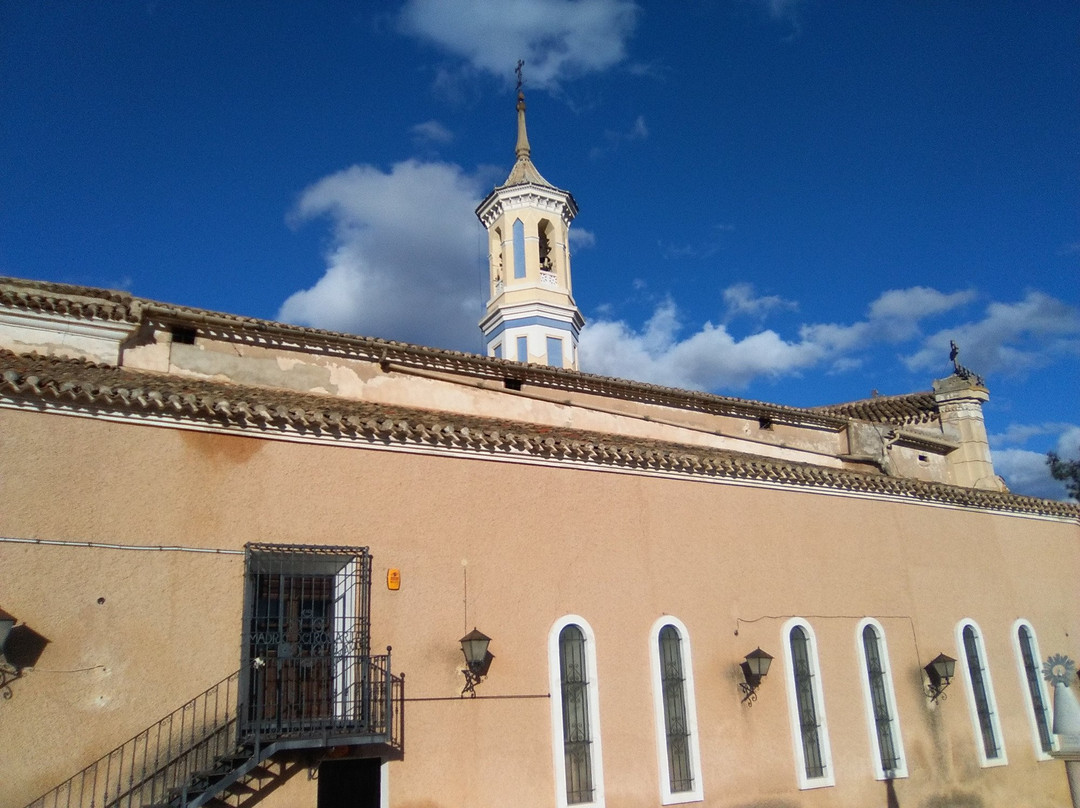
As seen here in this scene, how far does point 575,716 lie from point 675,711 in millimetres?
1722

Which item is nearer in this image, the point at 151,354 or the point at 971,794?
the point at 151,354

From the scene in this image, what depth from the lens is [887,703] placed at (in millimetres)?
15578

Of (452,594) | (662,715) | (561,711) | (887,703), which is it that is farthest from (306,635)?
(887,703)

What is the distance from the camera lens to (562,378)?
55.6 ft

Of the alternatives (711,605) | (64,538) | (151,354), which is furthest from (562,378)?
(64,538)

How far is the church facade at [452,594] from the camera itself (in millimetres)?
9172

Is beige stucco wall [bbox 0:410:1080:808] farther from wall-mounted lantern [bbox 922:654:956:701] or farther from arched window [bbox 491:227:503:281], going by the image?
arched window [bbox 491:227:503:281]

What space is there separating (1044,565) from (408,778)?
15.4m

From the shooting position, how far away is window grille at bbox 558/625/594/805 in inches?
458

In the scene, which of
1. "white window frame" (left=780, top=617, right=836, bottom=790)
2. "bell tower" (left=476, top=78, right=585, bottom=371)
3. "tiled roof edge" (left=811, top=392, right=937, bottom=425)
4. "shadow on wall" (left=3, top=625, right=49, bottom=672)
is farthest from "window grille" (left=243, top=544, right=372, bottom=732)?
"bell tower" (left=476, top=78, right=585, bottom=371)

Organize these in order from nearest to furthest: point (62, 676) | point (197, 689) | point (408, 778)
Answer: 1. point (62, 676)
2. point (197, 689)
3. point (408, 778)

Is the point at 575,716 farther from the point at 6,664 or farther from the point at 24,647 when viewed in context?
the point at 6,664

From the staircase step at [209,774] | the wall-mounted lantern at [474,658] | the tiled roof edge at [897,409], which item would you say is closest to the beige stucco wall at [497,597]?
the wall-mounted lantern at [474,658]

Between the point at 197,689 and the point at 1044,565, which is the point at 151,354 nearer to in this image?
the point at 197,689
